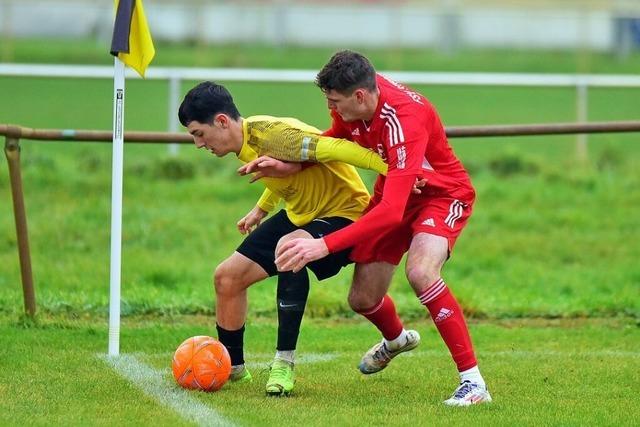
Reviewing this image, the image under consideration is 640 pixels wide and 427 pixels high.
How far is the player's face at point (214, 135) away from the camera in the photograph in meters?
6.73

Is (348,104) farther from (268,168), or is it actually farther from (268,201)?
(268,201)

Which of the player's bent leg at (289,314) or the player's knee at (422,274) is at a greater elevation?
the player's knee at (422,274)

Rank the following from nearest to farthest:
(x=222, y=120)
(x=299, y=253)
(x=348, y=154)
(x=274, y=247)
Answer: (x=299, y=253)
(x=348, y=154)
(x=222, y=120)
(x=274, y=247)

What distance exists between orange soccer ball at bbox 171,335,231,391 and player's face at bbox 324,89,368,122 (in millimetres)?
1473

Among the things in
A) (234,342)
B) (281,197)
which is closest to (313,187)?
(281,197)

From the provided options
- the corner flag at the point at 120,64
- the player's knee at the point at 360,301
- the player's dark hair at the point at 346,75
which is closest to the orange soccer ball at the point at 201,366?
the player's knee at the point at 360,301

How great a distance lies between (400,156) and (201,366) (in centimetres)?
158

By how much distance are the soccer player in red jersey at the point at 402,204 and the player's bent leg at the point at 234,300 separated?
23.5 inches

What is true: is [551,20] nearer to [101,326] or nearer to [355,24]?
[355,24]

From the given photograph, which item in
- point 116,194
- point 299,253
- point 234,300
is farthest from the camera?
point 116,194

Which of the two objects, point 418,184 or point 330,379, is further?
point 330,379

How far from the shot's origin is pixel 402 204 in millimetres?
6270

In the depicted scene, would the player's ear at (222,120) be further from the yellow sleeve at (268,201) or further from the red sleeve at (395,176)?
the red sleeve at (395,176)

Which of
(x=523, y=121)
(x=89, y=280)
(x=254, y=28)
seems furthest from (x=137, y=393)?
(x=254, y=28)
